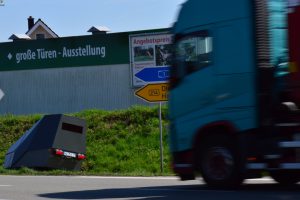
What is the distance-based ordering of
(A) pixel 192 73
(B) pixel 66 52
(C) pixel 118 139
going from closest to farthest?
(A) pixel 192 73, (C) pixel 118 139, (B) pixel 66 52

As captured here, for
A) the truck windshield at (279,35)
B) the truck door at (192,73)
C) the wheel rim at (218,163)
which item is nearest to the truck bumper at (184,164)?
the wheel rim at (218,163)

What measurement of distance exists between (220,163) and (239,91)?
1.40 meters

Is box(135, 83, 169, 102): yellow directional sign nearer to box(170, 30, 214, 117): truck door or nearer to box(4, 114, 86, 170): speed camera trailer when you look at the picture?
box(4, 114, 86, 170): speed camera trailer

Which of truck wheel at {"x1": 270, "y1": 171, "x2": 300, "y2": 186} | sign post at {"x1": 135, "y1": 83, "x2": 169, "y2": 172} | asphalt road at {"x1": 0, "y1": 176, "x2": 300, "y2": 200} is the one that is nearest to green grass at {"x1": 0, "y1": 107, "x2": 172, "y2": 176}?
sign post at {"x1": 135, "y1": 83, "x2": 169, "y2": 172}

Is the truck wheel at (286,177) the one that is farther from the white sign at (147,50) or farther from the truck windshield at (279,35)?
the white sign at (147,50)

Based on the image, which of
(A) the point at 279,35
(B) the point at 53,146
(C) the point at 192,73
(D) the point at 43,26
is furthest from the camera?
(D) the point at 43,26

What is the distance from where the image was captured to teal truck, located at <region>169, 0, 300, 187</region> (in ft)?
42.3

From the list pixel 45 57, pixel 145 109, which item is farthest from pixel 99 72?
pixel 145 109

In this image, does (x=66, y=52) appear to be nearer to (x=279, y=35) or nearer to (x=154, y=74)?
(x=154, y=74)

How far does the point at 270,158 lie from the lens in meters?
12.9

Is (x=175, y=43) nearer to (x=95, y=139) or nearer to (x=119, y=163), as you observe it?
(x=119, y=163)

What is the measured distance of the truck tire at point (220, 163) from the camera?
13367mm

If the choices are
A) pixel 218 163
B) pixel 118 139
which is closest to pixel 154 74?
pixel 118 139

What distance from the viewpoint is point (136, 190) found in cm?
1478
